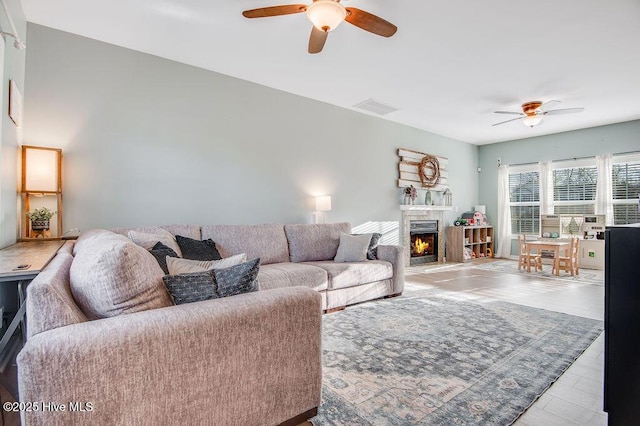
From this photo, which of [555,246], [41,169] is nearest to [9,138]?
[41,169]

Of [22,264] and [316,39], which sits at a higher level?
[316,39]

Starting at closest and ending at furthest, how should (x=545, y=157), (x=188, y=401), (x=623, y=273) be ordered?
1. (x=188, y=401)
2. (x=623, y=273)
3. (x=545, y=157)

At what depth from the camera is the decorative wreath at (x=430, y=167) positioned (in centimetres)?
625

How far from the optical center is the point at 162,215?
344 cm

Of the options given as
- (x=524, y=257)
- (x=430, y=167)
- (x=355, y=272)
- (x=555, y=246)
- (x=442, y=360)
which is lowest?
(x=442, y=360)

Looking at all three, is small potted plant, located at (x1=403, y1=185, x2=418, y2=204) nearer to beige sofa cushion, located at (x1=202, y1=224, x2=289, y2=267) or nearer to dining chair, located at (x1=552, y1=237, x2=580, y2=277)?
dining chair, located at (x1=552, y1=237, x2=580, y2=277)

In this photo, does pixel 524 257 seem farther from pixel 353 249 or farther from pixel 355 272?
pixel 355 272

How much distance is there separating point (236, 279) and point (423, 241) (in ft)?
18.2

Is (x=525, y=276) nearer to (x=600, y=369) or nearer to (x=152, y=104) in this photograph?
(x=600, y=369)

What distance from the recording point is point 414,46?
3143 millimetres

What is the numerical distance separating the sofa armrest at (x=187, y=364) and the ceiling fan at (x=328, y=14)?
70.1 inches

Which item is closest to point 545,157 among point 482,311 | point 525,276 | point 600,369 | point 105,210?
point 525,276

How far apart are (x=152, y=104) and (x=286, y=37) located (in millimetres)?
1575

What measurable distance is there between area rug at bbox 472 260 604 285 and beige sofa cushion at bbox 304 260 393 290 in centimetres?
301
